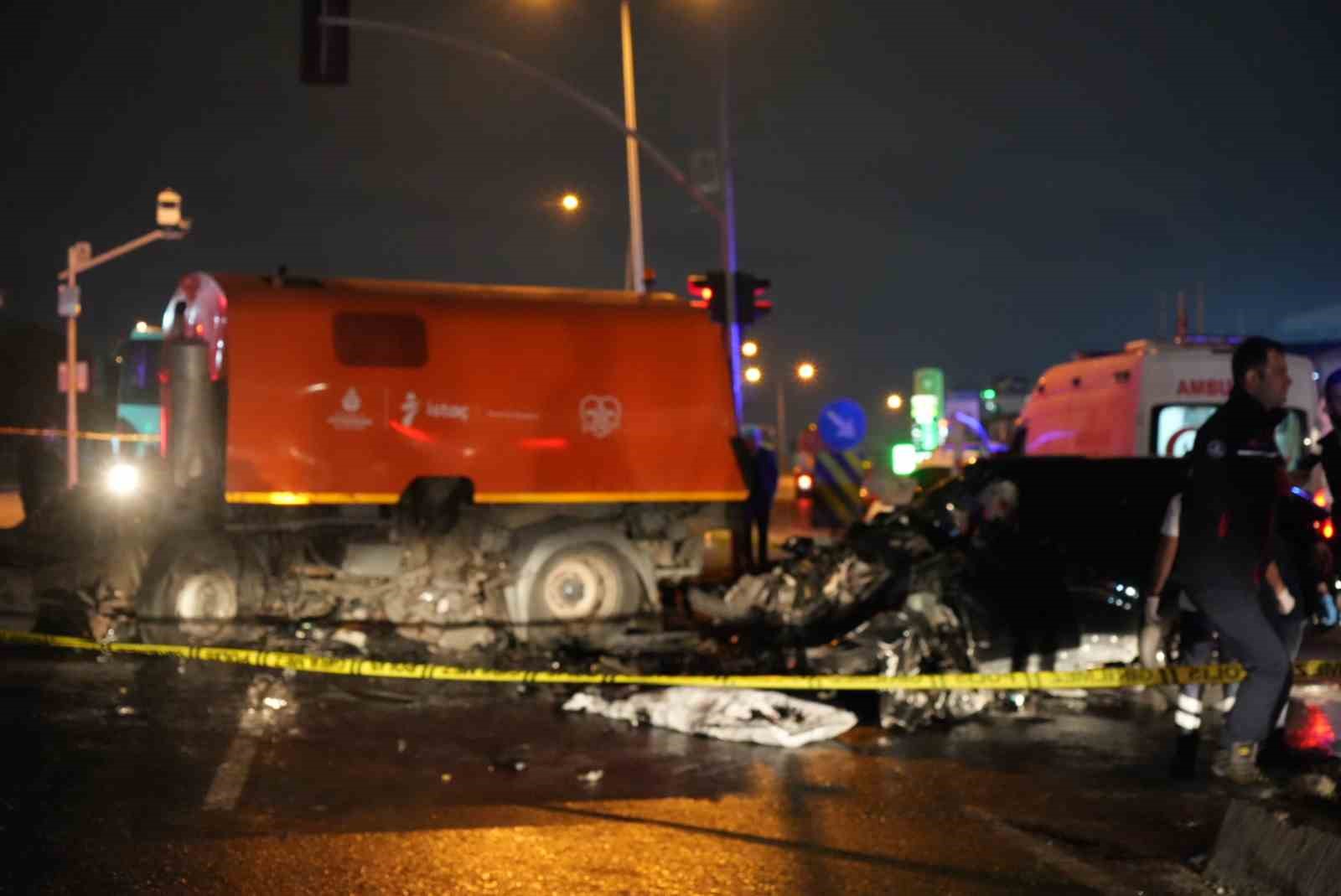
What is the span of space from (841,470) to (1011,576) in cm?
1360

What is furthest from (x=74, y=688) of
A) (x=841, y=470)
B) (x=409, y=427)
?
(x=841, y=470)

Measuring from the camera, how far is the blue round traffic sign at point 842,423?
826 inches

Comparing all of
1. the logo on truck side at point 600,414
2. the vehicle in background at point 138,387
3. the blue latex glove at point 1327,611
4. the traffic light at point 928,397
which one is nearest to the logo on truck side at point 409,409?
the logo on truck side at point 600,414

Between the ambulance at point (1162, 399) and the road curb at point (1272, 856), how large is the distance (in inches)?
344

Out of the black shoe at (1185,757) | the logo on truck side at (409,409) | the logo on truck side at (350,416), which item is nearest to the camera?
the black shoe at (1185,757)

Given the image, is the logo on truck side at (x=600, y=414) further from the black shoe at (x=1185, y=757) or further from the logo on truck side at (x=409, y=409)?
the black shoe at (x=1185, y=757)

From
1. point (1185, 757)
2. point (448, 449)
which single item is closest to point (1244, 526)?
point (1185, 757)

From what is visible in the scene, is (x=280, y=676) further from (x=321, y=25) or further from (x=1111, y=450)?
(x=1111, y=450)

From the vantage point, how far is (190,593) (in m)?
10.5

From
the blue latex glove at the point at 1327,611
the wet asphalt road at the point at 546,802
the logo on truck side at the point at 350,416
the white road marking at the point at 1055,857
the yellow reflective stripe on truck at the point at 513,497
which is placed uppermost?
the logo on truck side at the point at 350,416

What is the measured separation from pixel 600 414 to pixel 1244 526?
6.29 m

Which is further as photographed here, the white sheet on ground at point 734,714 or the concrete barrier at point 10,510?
the concrete barrier at point 10,510

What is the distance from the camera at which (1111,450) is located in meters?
14.7

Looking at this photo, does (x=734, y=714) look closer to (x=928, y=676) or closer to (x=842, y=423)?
(x=928, y=676)
